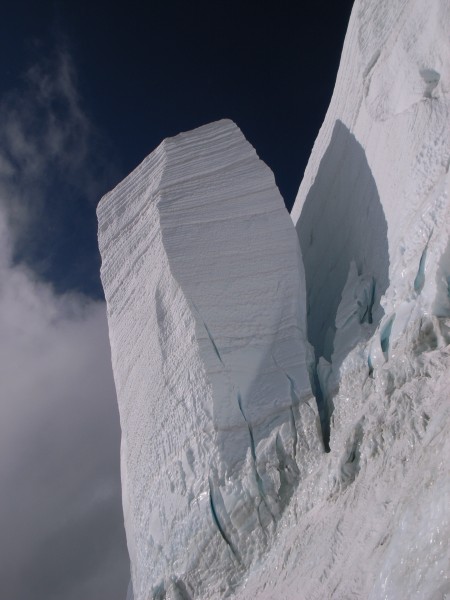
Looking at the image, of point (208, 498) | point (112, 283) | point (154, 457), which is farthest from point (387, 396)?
point (112, 283)

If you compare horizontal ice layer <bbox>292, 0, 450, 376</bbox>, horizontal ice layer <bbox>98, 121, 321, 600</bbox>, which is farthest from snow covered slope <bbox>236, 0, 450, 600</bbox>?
horizontal ice layer <bbox>98, 121, 321, 600</bbox>

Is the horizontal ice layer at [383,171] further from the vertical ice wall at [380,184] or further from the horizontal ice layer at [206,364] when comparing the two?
the horizontal ice layer at [206,364]

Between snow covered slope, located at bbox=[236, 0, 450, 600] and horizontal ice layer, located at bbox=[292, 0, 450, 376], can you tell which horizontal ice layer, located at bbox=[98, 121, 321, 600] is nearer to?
snow covered slope, located at bbox=[236, 0, 450, 600]

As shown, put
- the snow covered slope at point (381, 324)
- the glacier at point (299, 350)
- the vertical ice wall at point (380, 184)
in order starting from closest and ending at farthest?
the snow covered slope at point (381, 324), the glacier at point (299, 350), the vertical ice wall at point (380, 184)

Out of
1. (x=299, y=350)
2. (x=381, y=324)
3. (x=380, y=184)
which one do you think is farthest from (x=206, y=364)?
(x=380, y=184)

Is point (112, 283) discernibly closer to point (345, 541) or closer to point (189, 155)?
point (189, 155)

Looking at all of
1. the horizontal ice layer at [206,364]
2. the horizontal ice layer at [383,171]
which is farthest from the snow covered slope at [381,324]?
the horizontal ice layer at [206,364]
